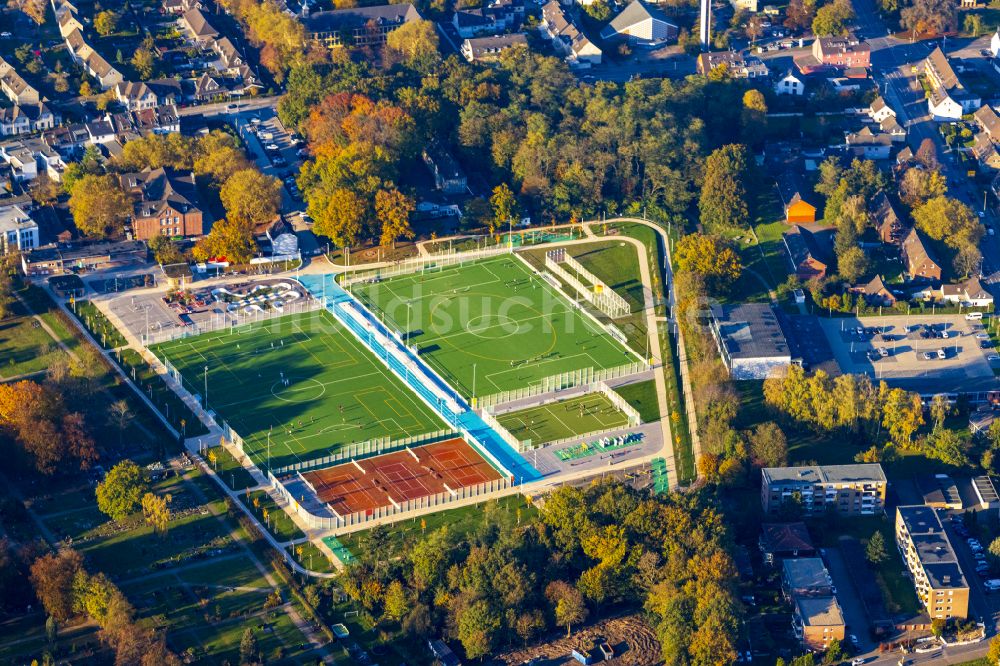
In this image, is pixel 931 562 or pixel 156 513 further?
pixel 156 513

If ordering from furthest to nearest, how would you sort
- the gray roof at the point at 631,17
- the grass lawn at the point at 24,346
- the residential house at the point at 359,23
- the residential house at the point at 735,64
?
the gray roof at the point at 631,17, the residential house at the point at 359,23, the residential house at the point at 735,64, the grass lawn at the point at 24,346

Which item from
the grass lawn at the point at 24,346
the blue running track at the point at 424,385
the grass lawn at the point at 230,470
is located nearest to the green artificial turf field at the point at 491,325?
the blue running track at the point at 424,385

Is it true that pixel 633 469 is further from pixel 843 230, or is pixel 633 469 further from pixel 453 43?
pixel 453 43

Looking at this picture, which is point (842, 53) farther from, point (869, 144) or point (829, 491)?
point (829, 491)

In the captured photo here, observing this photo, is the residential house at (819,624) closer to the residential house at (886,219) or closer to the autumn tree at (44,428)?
the autumn tree at (44,428)

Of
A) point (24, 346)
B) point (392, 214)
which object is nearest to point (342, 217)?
point (392, 214)

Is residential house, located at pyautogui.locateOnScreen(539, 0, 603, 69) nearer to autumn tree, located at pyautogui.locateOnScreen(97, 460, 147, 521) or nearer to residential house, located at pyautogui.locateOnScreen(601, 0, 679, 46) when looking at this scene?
residential house, located at pyautogui.locateOnScreen(601, 0, 679, 46)
